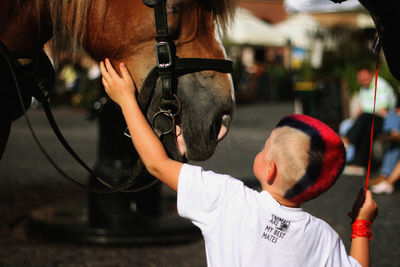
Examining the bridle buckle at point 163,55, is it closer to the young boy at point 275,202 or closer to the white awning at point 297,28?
the young boy at point 275,202

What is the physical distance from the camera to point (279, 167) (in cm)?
170

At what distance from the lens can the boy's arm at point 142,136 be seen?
182 cm

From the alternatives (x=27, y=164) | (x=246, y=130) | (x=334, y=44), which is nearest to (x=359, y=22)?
(x=334, y=44)

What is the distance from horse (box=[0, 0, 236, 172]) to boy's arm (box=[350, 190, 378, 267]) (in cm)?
59

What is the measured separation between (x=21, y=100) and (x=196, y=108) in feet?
2.40

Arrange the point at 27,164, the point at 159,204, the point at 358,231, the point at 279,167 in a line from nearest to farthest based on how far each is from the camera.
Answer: the point at 279,167
the point at 358,231
the point at 159,204
the point at 27,164

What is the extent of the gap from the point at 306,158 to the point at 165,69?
26.7 inches

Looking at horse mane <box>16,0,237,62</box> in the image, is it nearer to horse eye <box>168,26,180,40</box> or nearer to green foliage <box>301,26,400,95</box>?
horse eye <box>168,26,180,40</box>

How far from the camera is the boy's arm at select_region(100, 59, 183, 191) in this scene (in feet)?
5.96

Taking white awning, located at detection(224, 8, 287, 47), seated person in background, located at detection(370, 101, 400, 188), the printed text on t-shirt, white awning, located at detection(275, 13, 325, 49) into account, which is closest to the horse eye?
the printed text on t-shirt

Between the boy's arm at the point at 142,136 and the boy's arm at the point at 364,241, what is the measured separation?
2.21 ft

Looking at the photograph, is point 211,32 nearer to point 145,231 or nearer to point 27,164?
point 145,231

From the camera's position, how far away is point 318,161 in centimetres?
168

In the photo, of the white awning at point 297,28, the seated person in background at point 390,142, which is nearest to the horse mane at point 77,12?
the seated person in background at point 390,142
